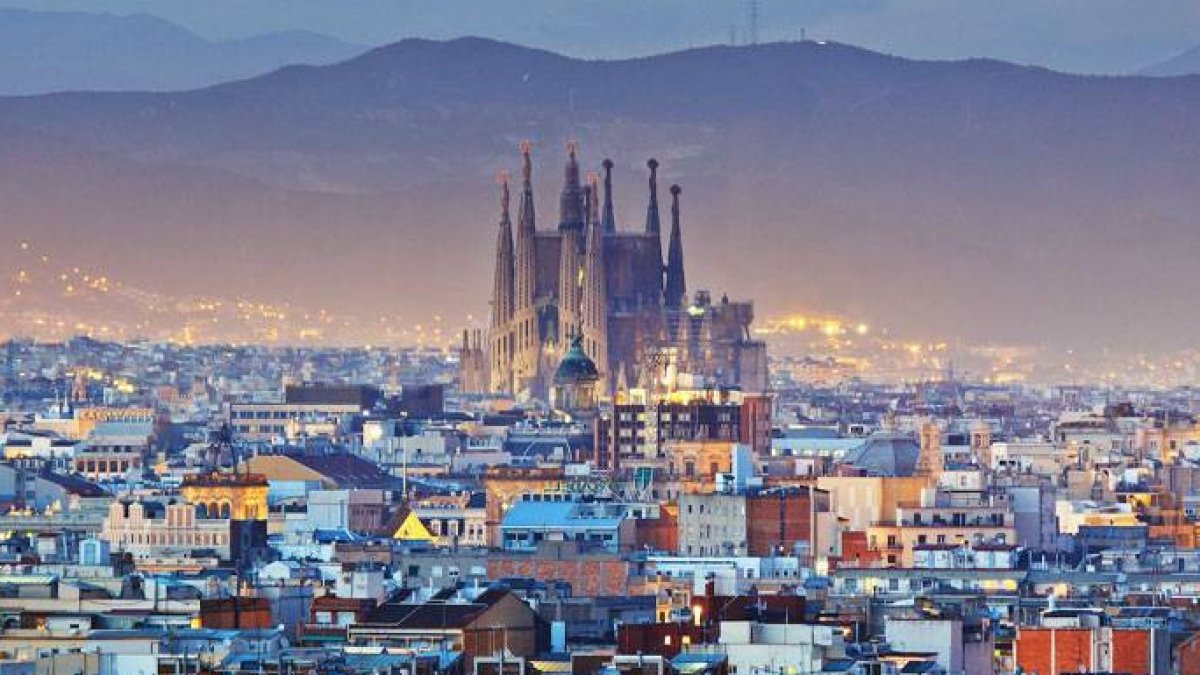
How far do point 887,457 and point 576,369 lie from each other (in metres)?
66.8

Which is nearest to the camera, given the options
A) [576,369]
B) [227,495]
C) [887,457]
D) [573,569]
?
[573,569]

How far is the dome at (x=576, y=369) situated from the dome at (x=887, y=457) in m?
55.4

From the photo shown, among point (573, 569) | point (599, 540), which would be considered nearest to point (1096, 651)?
point (573, 569)

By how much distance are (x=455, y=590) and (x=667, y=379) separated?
100 m

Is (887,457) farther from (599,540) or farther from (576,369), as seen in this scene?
(576,369)

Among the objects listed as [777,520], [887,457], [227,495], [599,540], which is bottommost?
[599,540]

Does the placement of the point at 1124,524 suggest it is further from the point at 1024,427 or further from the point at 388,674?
the point at 1024,427

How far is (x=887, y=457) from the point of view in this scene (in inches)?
4638

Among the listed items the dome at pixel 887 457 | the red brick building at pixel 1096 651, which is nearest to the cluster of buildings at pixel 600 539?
the red brick building at pixel 1096 651

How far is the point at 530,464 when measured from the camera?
5340 inches

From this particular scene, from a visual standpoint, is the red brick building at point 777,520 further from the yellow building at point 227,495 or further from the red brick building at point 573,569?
the red brick building at point 573,569

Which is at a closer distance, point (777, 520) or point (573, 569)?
point (573, 569)

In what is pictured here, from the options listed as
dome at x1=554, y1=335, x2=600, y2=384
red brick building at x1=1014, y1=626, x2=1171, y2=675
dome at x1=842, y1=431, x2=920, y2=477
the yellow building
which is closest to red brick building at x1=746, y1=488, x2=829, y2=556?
the yellow building

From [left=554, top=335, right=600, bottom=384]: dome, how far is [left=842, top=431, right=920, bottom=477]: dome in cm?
5536
